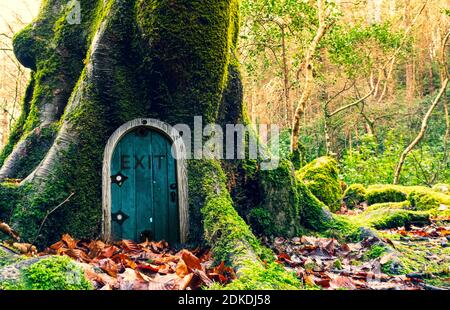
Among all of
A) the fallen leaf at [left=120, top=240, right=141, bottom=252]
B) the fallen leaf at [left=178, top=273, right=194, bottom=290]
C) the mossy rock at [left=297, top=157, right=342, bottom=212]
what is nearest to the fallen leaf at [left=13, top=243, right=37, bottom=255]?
the fallen leaf at [left=120, top=240, right=141, bottom=252]

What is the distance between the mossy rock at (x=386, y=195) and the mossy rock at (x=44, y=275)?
8.79 metres

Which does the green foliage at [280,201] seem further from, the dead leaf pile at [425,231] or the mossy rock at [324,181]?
the mossy rock at [324,181]

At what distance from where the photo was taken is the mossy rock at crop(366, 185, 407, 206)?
31.9 ft

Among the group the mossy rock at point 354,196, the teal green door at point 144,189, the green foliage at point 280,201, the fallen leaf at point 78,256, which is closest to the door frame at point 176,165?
the teal green door at point 144,189

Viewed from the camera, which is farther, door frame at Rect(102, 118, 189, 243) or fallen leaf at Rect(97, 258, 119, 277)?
door frame at Rect(102, 118, 189, 243)

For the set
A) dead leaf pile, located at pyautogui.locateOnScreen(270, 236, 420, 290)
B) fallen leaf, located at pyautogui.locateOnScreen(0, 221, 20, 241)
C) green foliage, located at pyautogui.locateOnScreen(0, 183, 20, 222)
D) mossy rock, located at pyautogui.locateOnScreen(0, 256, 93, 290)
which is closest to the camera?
mossy rock, located at pyautogui.locateOnScreen(0, 256, 93, 290)

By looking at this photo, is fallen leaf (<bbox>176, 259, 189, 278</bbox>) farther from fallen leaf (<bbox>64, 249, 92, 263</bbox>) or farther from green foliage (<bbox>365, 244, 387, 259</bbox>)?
green foliage (<bbox>365, 244, 387, 259</bbox>)

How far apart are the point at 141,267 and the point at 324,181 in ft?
23.4

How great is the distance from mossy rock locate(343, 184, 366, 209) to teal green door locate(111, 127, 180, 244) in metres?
7.09

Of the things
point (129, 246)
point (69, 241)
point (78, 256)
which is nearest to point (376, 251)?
point (129, 246)

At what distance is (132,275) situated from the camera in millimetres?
3098

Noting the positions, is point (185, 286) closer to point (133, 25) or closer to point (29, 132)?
point (133, 25)

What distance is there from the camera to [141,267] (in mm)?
3467
